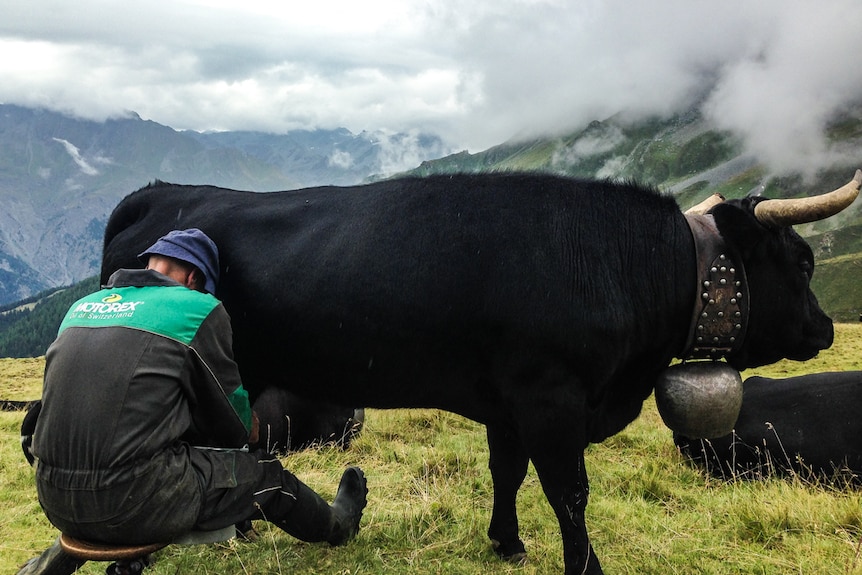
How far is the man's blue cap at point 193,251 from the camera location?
13.1ft

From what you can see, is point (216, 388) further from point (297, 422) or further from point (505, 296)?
point (297, 422)

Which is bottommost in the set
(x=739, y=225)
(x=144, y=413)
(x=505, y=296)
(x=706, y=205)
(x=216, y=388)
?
(x=144, y=413)

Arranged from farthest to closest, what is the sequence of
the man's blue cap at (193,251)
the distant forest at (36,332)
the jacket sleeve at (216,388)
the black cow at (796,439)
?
the distant forest at (36,332)
the black cow at (796,439)
the man's blue cap at (193,251)
the jacket sleeve at (216,388)

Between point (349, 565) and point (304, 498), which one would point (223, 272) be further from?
point (349, 565)

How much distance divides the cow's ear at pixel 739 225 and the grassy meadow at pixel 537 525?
7.43 feet

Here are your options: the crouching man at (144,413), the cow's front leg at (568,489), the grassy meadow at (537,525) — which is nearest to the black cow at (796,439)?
the grassy meadow at (537,525)

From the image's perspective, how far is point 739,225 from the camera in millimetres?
4516

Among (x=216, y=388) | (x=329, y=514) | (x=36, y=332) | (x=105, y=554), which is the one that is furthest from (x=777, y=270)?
(x=36, y=332)

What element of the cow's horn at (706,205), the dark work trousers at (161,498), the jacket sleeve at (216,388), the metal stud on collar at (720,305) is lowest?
the dark work trousers at (161,498)

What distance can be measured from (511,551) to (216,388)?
9.41 feet

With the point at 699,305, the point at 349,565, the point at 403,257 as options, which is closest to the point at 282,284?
the point at 403,257

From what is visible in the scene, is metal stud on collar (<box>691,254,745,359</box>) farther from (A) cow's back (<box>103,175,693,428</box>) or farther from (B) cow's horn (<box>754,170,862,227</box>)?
(B) cow's horn (<box>754,170,862,227</box>)

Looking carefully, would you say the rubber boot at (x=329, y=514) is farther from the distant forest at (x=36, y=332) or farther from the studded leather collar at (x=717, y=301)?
the distant forest at (x=36, y=332)

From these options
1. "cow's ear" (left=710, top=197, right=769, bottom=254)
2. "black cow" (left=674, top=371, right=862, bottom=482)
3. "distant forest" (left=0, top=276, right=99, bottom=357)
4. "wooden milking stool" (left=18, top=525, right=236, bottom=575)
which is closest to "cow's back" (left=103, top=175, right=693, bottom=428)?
"cow's ear" (left=710, top=197, right=769, bottom=254)
